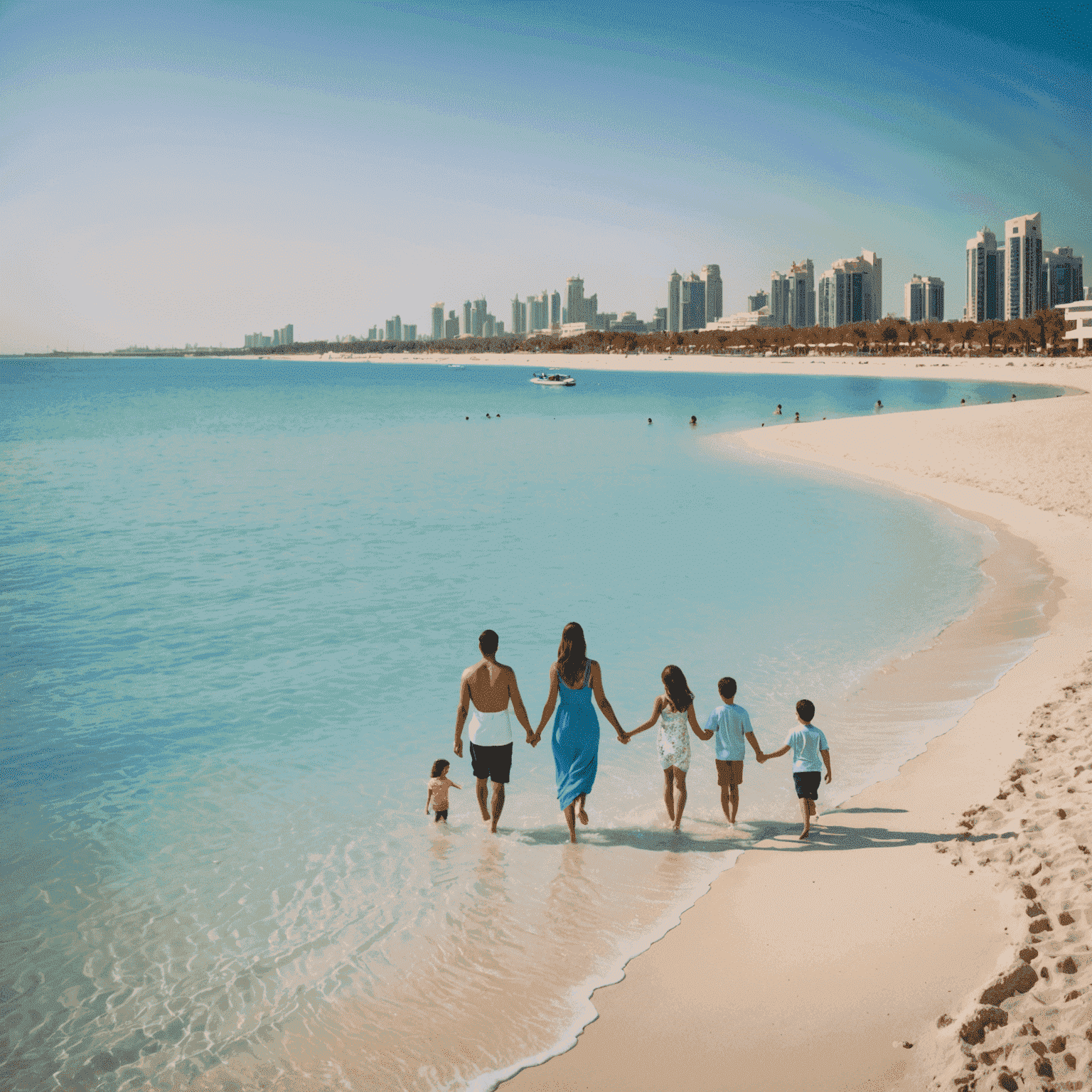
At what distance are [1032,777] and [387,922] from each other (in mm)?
5670

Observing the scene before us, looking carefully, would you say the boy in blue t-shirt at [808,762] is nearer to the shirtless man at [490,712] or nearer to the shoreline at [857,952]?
the shoreline at [857,952]

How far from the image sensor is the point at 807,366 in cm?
14612

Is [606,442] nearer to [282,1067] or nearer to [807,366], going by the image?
[282,1067]

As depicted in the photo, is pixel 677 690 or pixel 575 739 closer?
pixel 575 739

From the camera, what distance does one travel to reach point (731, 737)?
24.9ft

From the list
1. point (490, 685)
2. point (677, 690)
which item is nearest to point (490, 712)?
point (490, 685)

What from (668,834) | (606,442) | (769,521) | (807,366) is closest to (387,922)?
(668,834)

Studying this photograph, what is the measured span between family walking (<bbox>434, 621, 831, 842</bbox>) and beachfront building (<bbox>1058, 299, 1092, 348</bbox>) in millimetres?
140564

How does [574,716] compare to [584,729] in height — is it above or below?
above

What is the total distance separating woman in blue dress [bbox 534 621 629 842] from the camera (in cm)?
710

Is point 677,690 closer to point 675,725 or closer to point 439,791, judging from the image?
point 675,725

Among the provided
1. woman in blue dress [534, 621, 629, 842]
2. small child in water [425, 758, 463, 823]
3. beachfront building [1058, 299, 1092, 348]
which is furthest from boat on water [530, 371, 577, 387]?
woman in blue dress [534, 621, 629, 842]

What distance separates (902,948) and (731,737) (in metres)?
2.30

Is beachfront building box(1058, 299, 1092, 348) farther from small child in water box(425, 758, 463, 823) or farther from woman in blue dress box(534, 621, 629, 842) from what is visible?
small child in water box(425, 758, 463, 823)
